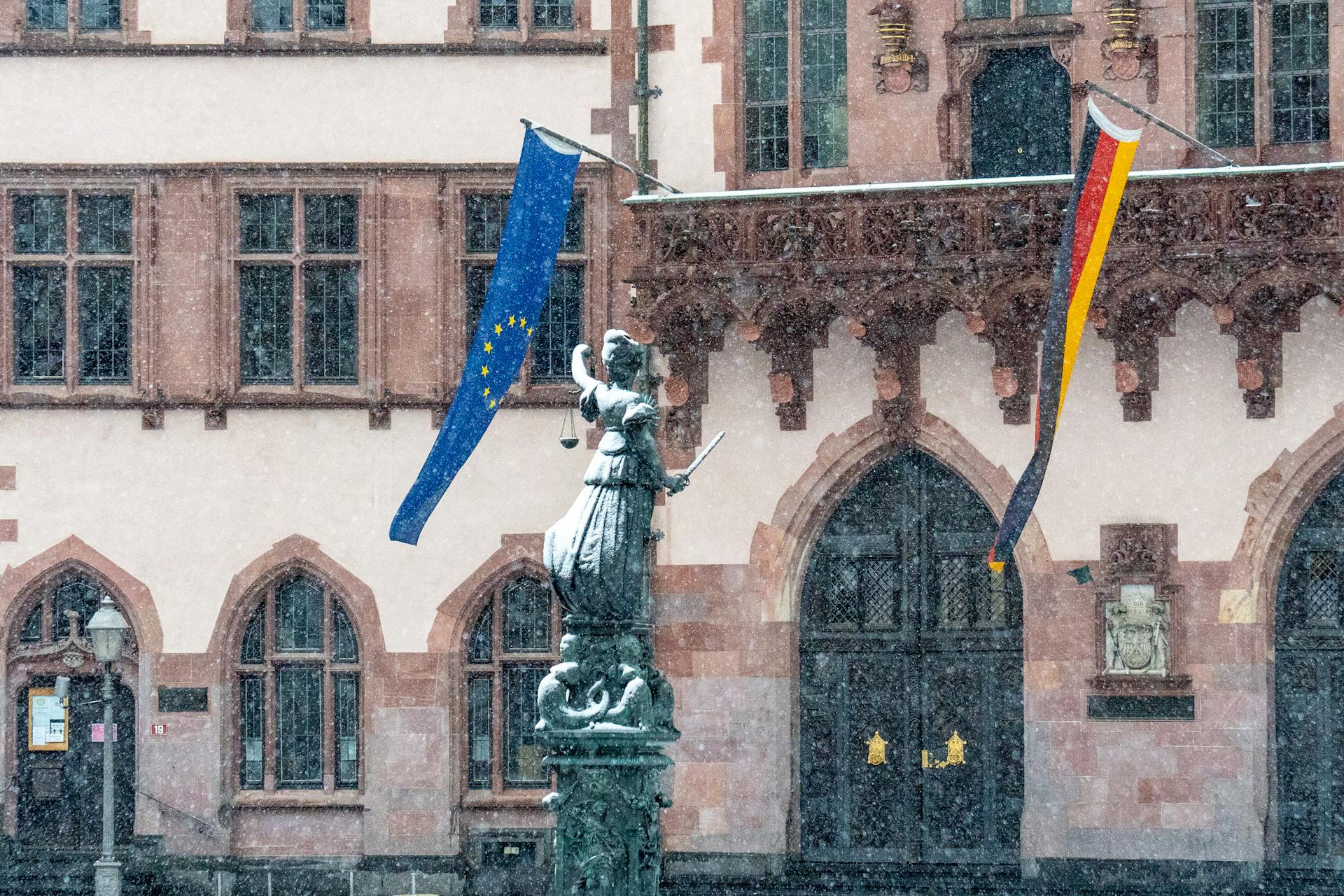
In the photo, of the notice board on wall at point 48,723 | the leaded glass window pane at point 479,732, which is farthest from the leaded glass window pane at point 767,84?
the notice board on wall at point 48,723

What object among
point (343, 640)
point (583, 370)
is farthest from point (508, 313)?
point (343, 640)

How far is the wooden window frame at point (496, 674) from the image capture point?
30156mm

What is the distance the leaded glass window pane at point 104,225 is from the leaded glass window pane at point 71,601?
357 centimetres

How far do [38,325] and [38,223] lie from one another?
1.10 metres

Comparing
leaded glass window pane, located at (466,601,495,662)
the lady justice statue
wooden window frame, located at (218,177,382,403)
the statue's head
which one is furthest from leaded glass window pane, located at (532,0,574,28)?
the lady justice statue

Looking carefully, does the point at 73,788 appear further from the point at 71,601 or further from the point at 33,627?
the point at 71,601

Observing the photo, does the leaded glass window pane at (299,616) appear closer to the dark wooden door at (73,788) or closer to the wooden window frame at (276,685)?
the wooden window frame at (276,685)

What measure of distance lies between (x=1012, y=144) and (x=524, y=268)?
6.92 m

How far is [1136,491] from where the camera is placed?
1142 inches

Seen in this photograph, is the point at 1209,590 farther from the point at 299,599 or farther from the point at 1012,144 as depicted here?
the point at 299,599

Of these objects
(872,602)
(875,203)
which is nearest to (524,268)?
(875,203)

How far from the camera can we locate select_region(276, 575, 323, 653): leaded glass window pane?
3048 cm

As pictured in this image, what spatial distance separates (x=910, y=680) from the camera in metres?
29.7

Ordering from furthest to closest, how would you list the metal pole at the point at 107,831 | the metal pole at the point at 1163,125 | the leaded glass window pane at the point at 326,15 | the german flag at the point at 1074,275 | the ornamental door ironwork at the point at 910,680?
the leaded glass window pane at the point at 326,15 → the ornamental door ironwork at the point at 910,680 → the metal pole at the point at 107,831 → the metal pole at the point at 1163,125 → the german flag at the point at 1074,275
